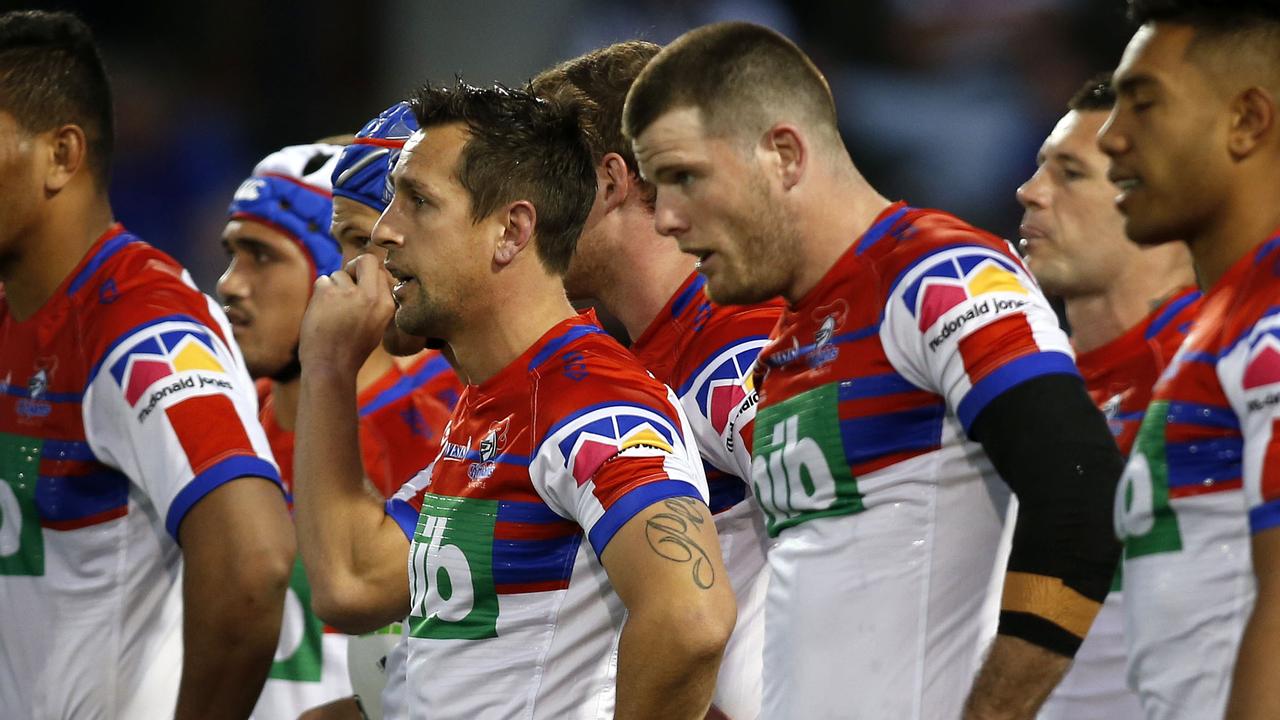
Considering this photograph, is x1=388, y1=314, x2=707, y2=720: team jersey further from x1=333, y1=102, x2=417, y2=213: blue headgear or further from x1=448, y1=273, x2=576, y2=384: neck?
x1=333, y1=102, x2=417, y2=213: blue headgear

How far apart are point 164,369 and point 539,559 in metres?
1.06

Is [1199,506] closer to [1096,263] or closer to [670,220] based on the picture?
[670,220]

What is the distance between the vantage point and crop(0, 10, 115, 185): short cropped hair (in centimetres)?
364

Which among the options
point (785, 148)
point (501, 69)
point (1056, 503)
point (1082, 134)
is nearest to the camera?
point (1056, 503)

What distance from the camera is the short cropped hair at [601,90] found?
3621mm

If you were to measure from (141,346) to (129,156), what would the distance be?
6.35 m

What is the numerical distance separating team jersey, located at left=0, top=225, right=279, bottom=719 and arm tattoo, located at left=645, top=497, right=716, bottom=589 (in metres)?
1.15

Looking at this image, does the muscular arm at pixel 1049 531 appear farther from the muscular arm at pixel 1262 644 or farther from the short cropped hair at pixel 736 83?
the short cropped hair at pixel 736 83

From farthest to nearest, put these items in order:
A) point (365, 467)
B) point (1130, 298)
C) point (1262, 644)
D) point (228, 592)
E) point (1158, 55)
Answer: point (365, 467), point (1130, 298), point (228, 592), point (1158, 55), point (1262, 644)

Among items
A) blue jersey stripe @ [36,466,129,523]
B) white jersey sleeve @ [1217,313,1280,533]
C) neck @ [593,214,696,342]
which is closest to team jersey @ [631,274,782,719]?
neck @ [593,214,696,342]

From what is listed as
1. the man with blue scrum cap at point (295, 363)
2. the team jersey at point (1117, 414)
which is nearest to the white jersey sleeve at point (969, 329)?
the team jersey at point (1117, 414)

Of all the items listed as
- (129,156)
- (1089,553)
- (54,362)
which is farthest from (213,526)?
(129,156)

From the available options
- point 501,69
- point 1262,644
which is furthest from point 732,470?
point 501,69

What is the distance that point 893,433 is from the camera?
2686 mm
